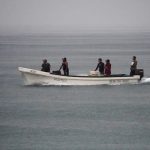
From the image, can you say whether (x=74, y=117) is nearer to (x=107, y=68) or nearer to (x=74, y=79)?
(x=74, y=79)

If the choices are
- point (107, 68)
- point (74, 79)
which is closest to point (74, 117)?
point (74, 79)

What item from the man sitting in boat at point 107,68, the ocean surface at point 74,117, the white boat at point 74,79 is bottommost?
the ocean surface at point 74,117

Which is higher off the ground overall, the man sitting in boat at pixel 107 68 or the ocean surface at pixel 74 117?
the man sitting in boat at pixel 107 68

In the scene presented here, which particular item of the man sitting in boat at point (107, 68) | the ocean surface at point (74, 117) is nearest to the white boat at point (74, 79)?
the man sitting in boat at point (107, 68)

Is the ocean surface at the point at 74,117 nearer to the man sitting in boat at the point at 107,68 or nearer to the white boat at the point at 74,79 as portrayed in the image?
the white boat at the point at 74,79

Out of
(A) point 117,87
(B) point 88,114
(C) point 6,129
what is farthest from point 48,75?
(C) point 6,129

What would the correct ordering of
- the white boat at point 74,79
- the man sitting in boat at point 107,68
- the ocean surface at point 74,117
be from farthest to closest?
the white boat at point 74,79 → the man sitting in boat at point 107,68 → the ocean surface at point 74,117

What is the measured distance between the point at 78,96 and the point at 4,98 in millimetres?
5481

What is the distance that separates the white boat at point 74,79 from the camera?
5125 cm

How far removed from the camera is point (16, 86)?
190 ft

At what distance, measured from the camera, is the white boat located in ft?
168

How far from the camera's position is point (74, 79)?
51.2 meters

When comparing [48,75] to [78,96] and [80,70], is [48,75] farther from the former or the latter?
[80,70]

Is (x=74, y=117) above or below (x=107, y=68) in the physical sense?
below
